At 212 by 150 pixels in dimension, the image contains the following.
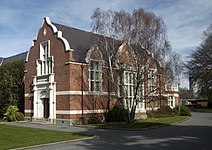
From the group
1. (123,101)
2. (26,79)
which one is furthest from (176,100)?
(26,79)

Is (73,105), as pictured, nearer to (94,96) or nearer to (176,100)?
(94,96)

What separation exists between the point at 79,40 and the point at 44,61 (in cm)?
454

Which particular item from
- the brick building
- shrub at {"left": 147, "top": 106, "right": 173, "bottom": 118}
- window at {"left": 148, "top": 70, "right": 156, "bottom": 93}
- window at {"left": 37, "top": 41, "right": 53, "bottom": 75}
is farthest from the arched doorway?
shrub at {"left": 147, "top": 106, "right": 173, "bottom": 118}

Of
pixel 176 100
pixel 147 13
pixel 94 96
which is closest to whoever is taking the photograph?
pixel 147 13

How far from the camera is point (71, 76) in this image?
29.6m

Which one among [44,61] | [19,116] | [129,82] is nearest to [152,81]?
[129,82]

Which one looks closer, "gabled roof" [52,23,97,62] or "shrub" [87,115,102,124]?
"shrub" [87,115,102,124]

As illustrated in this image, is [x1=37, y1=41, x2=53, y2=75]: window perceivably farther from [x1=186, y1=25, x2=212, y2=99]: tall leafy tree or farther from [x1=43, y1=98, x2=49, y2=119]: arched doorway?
[x1=186, y1=25, x2=212, y2=99]: tall leafy tree

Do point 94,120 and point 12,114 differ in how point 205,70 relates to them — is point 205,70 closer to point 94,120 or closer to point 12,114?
point 94,120

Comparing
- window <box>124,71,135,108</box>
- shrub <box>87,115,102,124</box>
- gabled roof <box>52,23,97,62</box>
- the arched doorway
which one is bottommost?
shrub <box>87,115,102,124</box>

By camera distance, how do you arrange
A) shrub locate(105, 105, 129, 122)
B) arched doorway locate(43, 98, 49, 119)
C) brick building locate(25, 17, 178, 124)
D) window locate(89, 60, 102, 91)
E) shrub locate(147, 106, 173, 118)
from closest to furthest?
1. brick building locate(25, 17, 178, 124)
2. shrub locate(105, 105, 129, 122)
3. window locate(89, 60, 102, 91)
4. arched doorway locate(43, 98, 49, 119)
5. shrub locate(147, 106, 173, 118)

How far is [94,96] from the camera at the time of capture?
31766 millimetres

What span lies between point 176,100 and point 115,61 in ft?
84.3

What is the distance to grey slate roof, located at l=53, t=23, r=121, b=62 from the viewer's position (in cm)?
3089
